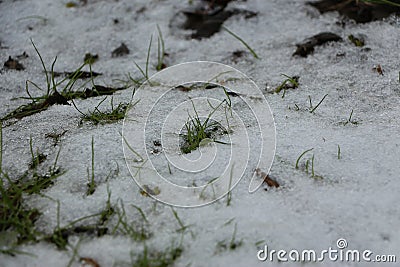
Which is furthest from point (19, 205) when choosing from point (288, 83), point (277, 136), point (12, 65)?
point (288, 83)

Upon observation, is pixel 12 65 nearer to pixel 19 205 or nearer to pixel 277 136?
pixel 19 205

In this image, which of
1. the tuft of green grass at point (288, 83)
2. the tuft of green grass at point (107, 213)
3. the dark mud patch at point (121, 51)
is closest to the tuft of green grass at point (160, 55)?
the dark mud patch at point (121, 51)

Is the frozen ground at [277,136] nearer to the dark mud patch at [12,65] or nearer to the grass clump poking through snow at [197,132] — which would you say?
the dark mud patch at [12,65]

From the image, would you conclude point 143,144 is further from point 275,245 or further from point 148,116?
point 275,245

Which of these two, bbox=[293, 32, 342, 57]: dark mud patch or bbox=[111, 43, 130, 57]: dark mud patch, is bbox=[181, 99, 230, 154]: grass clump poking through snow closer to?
bbox=[293, 32, 342, 57]: dark mud patch

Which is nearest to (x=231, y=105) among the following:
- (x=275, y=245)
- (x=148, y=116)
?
(x=148, y=116)

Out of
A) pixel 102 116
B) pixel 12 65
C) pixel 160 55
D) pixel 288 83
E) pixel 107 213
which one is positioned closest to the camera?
pixel 107 213
